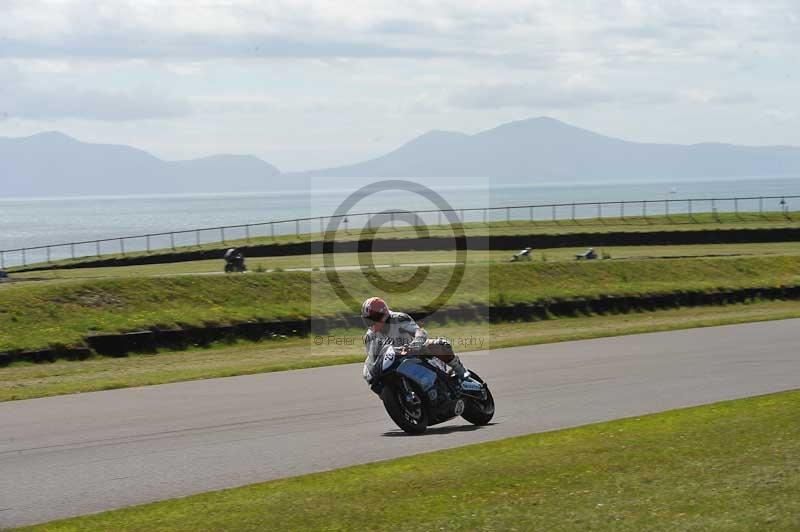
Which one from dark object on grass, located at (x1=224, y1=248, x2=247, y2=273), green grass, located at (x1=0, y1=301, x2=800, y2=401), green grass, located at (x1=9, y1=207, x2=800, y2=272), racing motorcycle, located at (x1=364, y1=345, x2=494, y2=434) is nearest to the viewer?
racing motorcycle, located at (x1=364, y1=345, x2=494, y2=434)

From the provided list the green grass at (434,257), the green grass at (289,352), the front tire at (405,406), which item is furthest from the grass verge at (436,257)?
the front tire at (405,406)

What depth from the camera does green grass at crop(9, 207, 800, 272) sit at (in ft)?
187

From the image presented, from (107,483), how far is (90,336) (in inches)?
Answer: 537

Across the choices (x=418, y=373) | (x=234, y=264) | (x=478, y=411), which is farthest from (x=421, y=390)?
(x=234, y=264)

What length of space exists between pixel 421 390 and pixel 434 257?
109 feet

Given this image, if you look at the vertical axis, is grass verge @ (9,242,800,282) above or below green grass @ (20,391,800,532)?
below

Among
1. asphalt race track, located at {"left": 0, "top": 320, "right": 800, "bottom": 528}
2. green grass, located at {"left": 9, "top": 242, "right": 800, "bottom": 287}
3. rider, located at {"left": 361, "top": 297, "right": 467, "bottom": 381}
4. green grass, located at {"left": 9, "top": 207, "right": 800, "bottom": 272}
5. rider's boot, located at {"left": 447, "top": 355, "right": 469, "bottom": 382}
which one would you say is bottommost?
green grass, located at {"left": 9, "top": 242, "right": 800, "bottom": 287}

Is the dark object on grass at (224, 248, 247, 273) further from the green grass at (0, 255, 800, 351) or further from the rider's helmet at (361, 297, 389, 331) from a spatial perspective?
the rider's helmet at (361, 297, 389, 331)

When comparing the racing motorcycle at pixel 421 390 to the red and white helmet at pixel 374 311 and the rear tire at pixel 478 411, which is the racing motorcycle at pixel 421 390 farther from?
the red and white helmet at pixel 374 311

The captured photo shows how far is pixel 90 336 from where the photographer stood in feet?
76.7

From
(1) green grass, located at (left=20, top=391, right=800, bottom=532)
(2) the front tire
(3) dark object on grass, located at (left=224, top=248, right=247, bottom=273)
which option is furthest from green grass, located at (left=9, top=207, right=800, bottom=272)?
(1) green grass, located at (left=20, top=391, right=800, bottom=532)

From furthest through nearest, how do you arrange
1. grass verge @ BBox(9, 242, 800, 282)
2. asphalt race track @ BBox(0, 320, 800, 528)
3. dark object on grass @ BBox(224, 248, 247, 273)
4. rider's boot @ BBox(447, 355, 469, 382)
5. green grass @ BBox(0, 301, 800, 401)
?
grass verge @ BBox(9, 242, 800, 282)
dark object on grass @ BBox(224, 248, 247, 273)
green grass @ BBox(0, 301, 800, 401)
rider's boot @ BBox(447, 355, 469, 382)
asphalt race track @ BBox(0, 320, 800, 528)

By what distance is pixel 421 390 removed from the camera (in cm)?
1271

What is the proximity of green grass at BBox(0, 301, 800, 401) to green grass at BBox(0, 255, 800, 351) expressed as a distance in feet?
3.61
